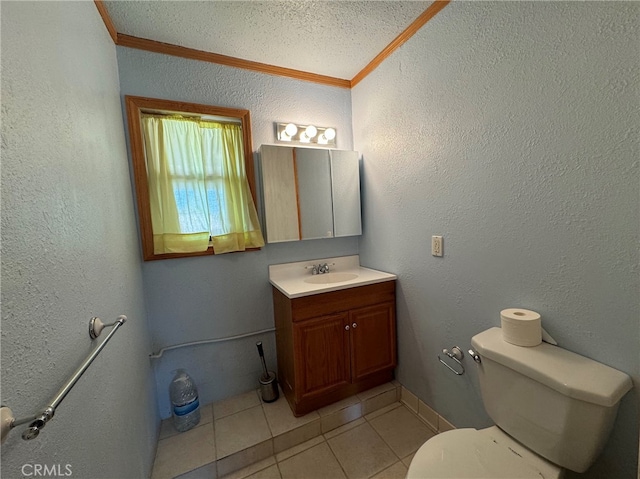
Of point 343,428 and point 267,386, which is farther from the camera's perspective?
point 267,386

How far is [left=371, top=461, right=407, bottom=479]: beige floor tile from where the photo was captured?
4.19 feet

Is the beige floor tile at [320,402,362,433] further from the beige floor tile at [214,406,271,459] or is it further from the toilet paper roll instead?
the toilet paper roll

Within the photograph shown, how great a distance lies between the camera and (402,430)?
1547 millimetres

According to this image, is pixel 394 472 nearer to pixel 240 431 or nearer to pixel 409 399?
pixel 409 399

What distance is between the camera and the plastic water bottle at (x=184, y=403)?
155 cm

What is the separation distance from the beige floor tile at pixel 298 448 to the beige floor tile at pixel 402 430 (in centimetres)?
37

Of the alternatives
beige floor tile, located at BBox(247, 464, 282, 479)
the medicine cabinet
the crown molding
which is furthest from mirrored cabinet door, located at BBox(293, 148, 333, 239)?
beige floor tile, located at BBox(247, 464, 282, 479)

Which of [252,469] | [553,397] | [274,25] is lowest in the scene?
[252,469]

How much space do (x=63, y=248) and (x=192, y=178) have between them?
99cm

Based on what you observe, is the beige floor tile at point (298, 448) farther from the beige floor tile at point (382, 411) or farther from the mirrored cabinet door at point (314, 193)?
the mirrored cabinet door at point (314, 193)

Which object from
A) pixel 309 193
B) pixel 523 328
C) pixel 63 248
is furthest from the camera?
pixel 309 193

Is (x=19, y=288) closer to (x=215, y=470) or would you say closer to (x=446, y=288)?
(x=215, y=470)

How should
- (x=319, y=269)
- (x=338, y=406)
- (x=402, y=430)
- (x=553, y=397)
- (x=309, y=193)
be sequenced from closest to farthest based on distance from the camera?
(x=553, y=397) → (x=402, y=430) → (x=338, y=406) → (x=309, y=193) → (x=319, y=269)

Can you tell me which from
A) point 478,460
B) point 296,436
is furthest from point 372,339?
point 478,460
